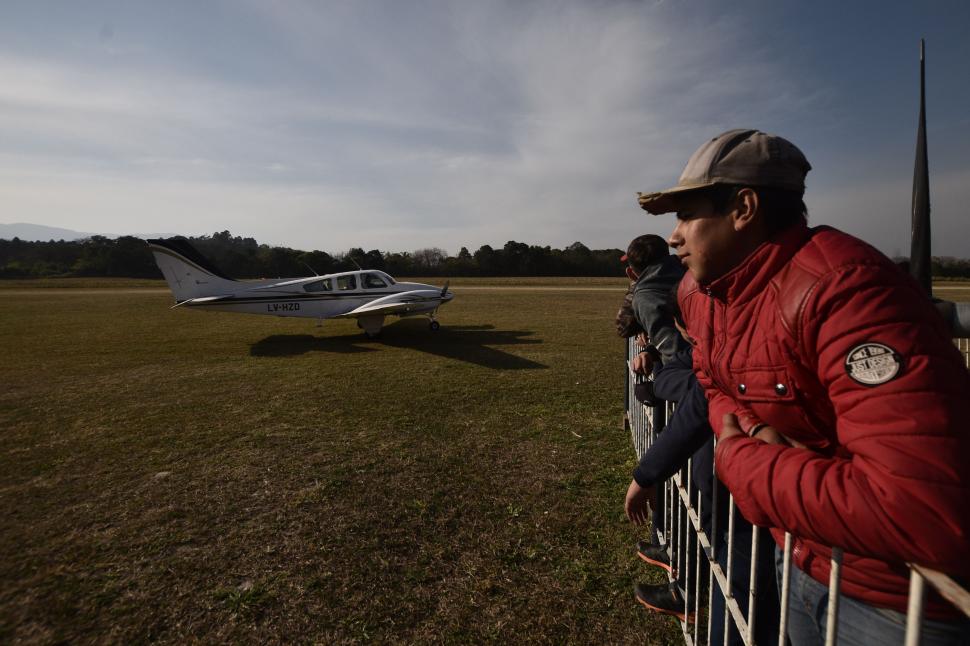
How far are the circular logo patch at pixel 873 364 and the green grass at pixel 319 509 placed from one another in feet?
7.40

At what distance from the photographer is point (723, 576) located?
6.11 feet

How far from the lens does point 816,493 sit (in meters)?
0.94

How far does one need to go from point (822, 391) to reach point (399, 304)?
12.1m

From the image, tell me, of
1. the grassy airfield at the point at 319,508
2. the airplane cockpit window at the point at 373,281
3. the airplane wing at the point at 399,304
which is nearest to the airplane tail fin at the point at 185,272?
the airplane cockpit window at the point at 373,281

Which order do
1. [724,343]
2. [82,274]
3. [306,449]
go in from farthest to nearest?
[82,274], [306,449], [724,343]

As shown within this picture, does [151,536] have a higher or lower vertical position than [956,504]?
lower

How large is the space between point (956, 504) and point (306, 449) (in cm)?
530

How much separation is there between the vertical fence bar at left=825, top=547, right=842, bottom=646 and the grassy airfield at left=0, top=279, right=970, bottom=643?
5.43 feet

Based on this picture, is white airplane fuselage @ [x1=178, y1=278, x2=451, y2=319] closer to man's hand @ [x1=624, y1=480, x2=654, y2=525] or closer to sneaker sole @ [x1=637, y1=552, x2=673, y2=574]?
sneaker sole @ [x1=637, y1=552, x2=673, y2=574]

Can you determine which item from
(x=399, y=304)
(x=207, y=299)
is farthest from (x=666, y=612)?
(x=207, y=299)

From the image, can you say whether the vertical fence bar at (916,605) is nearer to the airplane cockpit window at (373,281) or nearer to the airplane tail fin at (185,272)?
the airplane cockpit window at (373,281)

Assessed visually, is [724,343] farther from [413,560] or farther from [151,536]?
[151,536]

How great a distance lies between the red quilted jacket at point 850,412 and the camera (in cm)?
81

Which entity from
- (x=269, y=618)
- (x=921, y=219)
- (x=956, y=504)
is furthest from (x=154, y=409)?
(x=921, y=219)
